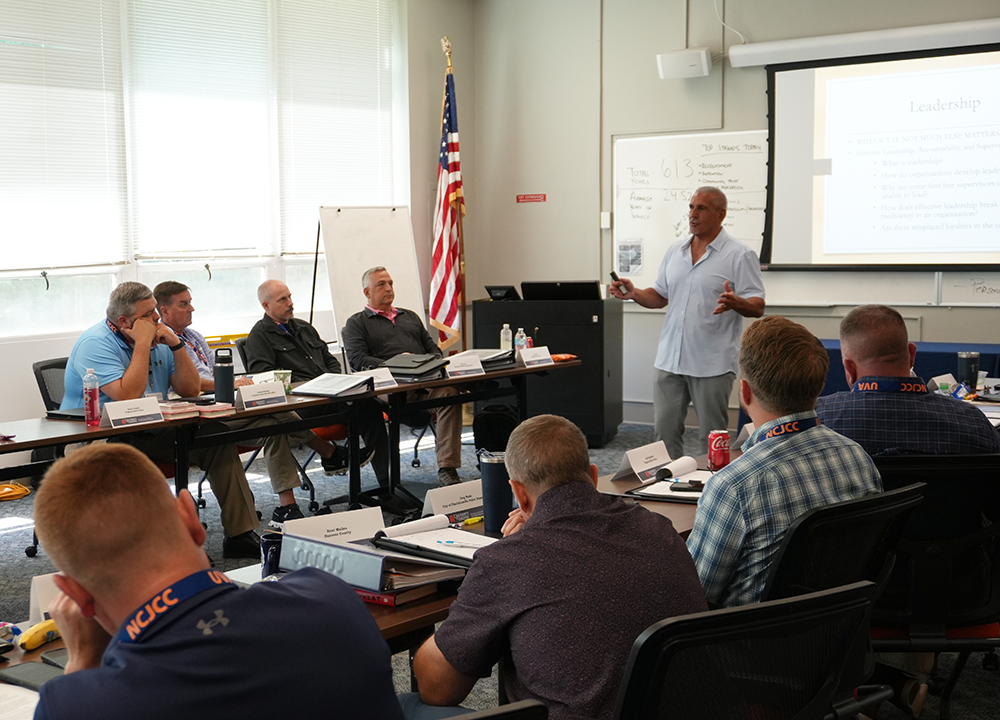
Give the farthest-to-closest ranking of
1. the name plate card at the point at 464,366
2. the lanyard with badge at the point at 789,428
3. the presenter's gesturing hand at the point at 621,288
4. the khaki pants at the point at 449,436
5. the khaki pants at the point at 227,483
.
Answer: the khaki pants at the point at 449,436
the presenter's gesturing hand at the point at 621,288
the name plate card at the point at 464,366
the khaki pants at the point at 227,483
the lanyard with badge at the point at 789,428

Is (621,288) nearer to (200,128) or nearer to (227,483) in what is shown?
(227,483)

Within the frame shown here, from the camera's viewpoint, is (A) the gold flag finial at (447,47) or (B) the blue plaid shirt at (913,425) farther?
(A) the gold flag finial at (447,47)

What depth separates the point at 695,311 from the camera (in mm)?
4848

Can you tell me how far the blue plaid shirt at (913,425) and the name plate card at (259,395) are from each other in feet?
8.18

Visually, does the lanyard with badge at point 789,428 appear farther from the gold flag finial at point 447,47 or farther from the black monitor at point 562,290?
the gold flag finial at point 447,47

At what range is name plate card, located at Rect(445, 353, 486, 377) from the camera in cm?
489

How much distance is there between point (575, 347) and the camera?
658 cm

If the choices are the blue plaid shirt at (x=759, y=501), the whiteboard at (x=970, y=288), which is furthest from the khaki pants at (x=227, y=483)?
the whiteboard at (x=970, y=288)

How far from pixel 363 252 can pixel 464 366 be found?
6.74 feet

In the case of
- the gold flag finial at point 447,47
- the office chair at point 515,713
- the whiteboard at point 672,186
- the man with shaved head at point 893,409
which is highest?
the gold flag finial at point 447,47

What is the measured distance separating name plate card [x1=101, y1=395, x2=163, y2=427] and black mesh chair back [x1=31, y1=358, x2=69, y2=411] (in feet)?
3.49

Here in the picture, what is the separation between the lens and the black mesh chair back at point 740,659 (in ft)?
3.61

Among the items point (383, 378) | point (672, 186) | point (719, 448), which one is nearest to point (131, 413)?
point (383, 378)

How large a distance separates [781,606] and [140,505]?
30.7 inches
